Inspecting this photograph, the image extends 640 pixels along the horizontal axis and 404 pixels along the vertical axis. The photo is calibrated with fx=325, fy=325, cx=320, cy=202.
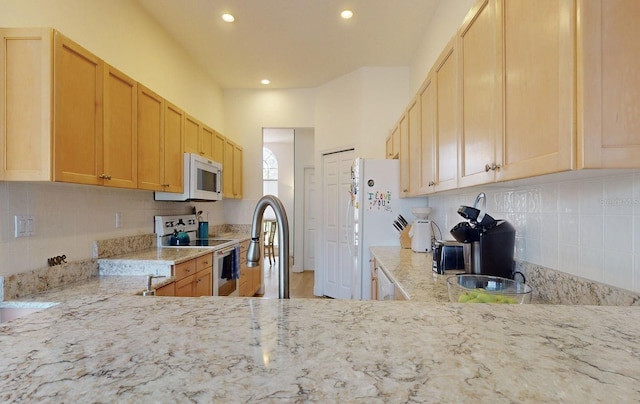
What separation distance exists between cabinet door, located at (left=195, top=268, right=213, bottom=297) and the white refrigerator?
54.8 inches

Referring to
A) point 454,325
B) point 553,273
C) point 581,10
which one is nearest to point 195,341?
point 454,325

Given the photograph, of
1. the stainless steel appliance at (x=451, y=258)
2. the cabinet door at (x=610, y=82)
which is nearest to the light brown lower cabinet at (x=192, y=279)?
the stainless steel appliance at (x=451, y=258)

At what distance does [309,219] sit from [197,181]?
352 centimetres

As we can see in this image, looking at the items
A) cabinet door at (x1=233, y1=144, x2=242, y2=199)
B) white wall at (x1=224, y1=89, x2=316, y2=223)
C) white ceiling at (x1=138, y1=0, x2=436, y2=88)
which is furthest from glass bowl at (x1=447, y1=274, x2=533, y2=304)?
white wall at (x1=224, y1=89, x2=316, y2=223)

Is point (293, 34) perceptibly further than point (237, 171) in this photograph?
No

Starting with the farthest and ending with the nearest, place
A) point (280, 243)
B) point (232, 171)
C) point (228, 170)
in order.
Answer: point (232, 171) < point (228, 170) < point (280, 243)

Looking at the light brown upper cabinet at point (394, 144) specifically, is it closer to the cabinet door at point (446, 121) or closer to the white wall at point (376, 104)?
the white wall at point (376, 104)

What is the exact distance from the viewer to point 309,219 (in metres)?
6.57

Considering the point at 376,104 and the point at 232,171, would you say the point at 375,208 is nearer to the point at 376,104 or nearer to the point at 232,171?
the point at 376,104

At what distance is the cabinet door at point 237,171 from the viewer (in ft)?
14.8

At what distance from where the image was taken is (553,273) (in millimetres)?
1343

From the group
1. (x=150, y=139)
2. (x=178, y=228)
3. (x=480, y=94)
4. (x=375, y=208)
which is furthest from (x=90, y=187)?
(x=480, y=94)

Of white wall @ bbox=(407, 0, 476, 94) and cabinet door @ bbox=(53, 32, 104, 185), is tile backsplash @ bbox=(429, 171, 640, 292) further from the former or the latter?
cabinet door @ bbox=(53, 32, 104, 185)

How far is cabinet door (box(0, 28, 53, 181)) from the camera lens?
1591 mm
